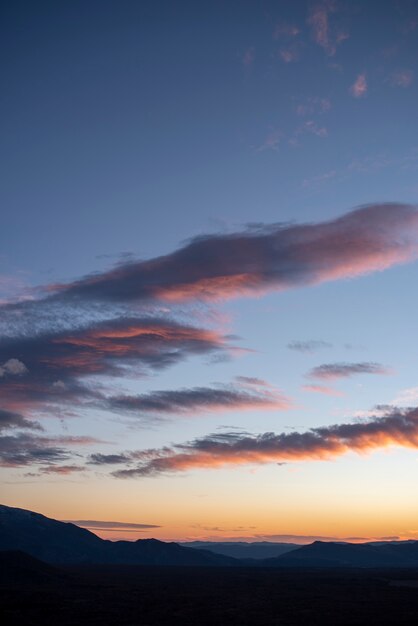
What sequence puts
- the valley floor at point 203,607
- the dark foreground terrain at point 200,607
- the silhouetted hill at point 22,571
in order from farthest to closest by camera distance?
the silhouetted hill at point 22,571 < the dark foreground terrain at point 200,607 < the valley floor at point 203,607

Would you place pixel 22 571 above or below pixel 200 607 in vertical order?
below

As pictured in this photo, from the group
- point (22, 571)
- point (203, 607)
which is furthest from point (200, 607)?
point (22, 571)

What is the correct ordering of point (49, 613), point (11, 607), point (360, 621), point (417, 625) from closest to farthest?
point (417, 625) < point (360, 621) < point (49, 613) < point (11, 607)

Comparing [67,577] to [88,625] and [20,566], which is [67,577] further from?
[88,625]

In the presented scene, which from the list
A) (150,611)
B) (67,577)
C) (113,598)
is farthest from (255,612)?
(67,577)

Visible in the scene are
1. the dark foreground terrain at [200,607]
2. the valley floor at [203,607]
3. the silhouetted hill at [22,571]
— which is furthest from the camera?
the silhouetted hill at [22,571]

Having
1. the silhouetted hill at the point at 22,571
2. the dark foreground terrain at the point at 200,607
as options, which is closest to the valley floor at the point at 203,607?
the dark foreground terrain at the point at 200,607

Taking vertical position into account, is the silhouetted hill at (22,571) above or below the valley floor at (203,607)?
below

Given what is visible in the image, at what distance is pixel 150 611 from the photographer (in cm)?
6838

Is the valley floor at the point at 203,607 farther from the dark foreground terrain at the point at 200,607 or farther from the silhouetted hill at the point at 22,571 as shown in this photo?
the silhouetted hill at the point at 22,571

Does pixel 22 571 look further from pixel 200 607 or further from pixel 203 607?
pixel 203 607

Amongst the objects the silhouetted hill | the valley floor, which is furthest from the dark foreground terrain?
the silhouetted hill

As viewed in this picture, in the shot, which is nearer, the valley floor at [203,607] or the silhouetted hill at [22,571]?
the valley floor at [203,607]

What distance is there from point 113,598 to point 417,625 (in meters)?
47.1
